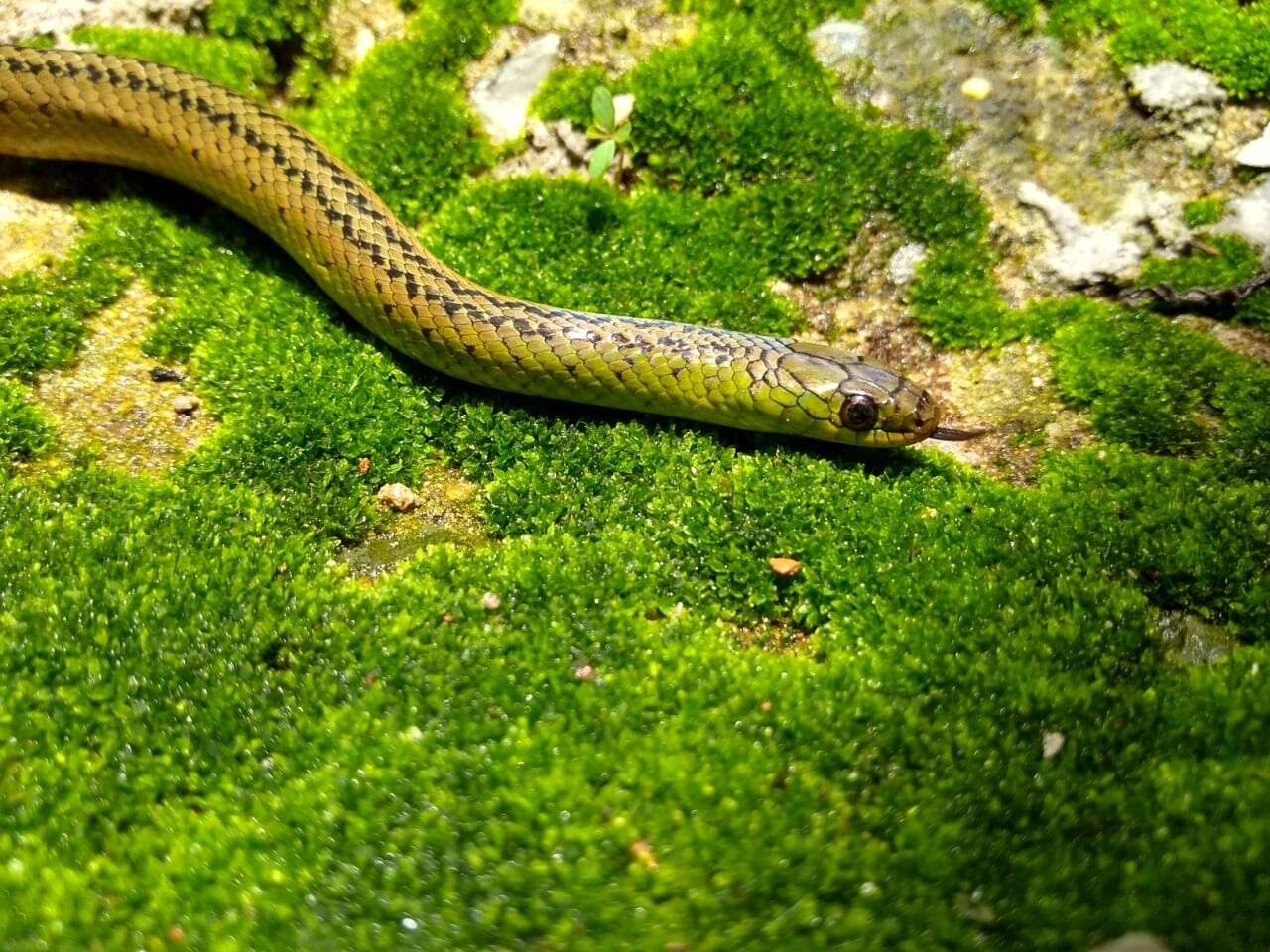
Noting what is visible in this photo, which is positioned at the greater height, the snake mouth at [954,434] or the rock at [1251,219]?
the rock at [1251,219]

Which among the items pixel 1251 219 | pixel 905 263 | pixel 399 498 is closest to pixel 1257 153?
pixel 1251 219

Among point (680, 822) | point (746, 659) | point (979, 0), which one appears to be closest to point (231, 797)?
point (680, 822)

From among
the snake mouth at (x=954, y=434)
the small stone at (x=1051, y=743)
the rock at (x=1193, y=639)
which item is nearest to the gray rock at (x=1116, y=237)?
the snake mouth at (x=954, y=434)

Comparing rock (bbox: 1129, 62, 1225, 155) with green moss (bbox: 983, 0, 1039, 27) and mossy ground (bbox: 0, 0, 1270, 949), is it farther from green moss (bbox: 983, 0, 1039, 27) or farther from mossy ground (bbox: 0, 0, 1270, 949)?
mossy ground (bbox: 0, 0, 1270, 949)

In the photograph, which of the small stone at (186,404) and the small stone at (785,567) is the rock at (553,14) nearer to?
the small stone at (186,404)

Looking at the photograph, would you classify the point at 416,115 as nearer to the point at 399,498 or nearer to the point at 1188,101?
the point at 399,498

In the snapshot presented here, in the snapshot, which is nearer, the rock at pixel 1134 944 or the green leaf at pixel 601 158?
the rock at pixel 1134 944

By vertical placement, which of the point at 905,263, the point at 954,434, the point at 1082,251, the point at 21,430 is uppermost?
the point at 1082,251
